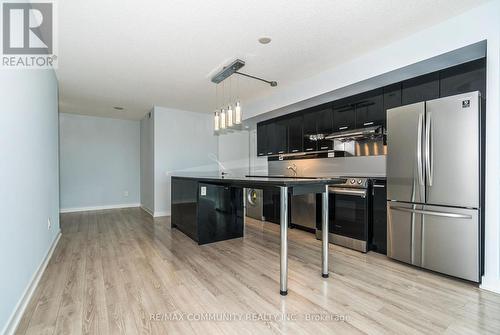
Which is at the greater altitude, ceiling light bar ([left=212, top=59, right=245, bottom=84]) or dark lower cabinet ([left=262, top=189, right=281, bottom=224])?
ceiling light bar ([left=212, top=59, right=245, bottom=84])

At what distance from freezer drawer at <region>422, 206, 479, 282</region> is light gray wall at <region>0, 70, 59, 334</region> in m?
3.39

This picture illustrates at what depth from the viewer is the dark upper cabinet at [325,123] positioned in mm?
3922

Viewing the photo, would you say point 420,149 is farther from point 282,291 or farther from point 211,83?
point 211,83

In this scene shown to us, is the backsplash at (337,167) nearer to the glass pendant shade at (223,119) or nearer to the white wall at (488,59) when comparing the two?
the white wall at (488,59)

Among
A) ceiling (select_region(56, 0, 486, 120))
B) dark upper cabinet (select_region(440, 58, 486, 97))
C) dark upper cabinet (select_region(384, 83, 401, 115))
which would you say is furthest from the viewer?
dark upper cabinet (select_region(384, 83, 401, 115))

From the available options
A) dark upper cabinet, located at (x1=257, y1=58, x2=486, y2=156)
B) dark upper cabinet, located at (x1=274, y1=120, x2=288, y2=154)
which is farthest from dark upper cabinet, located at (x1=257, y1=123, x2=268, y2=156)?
dark upper cabinet, located at (x1=274, y1=120, x2=288, y2=154)

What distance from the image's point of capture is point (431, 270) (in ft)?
7.91

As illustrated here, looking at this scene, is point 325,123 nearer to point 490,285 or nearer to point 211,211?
point 211,211

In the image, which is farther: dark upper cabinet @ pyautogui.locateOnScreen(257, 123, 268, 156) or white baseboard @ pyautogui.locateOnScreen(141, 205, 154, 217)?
white baseboard @ pyautogui.locateOnScreen(141, 205, 154, 217)

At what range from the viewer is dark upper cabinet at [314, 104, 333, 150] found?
3922mm

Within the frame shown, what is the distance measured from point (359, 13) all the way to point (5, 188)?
10.1 feet

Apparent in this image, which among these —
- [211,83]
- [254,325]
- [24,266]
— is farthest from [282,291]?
[211,83]

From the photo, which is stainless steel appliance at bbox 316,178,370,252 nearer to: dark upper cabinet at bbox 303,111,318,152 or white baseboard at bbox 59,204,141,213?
dark upper cabinet at bbox 303,111,318,152

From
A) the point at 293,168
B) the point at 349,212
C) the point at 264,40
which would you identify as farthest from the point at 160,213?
the point at 264,40
